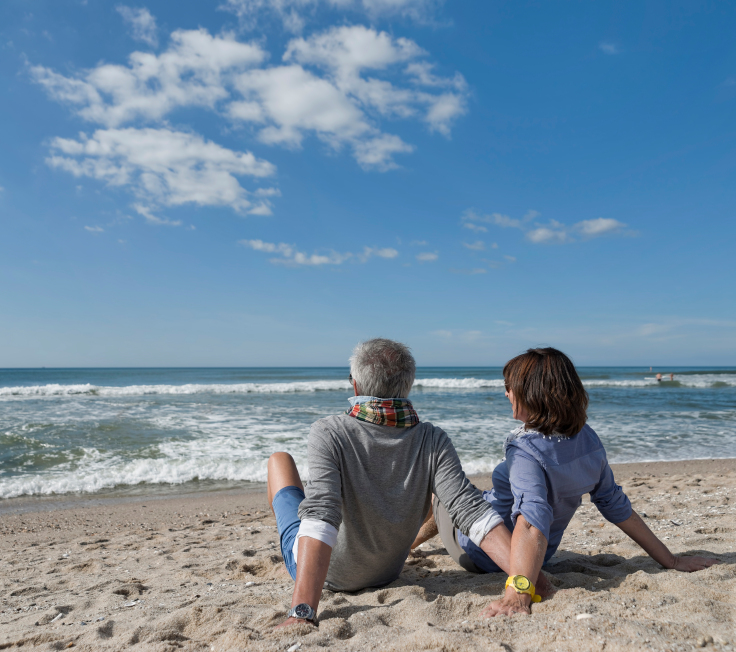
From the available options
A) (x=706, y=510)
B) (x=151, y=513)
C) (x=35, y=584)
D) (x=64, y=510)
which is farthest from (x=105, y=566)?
(x=706, y=510)

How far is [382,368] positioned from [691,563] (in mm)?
2062

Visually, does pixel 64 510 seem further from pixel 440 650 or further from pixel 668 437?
pixel 668 437

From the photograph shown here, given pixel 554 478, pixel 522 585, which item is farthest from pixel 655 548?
pixel 522 585

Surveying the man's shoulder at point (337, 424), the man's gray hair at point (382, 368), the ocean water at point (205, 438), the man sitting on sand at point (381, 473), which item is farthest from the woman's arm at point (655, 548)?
the ocean water at point (205, 438)

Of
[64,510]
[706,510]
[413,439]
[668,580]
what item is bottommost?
[64,510]

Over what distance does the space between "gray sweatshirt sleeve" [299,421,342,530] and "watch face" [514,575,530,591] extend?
2.69 feet

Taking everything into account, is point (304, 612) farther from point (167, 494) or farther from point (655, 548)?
point (167, 494)

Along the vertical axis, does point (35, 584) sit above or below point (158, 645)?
below

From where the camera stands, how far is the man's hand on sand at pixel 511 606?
2.11m

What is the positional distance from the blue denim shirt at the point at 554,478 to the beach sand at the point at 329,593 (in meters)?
0.36

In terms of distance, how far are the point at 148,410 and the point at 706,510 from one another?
48.7 ft

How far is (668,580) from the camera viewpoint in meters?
2.43

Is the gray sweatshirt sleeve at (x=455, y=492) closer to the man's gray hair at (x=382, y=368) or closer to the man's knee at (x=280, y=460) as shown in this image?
the man's gray hair at (x=382, y=368)

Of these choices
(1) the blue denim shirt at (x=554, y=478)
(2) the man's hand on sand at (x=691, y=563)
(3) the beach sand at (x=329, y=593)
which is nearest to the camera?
(3) the beach sand at (x=329, y=593)
